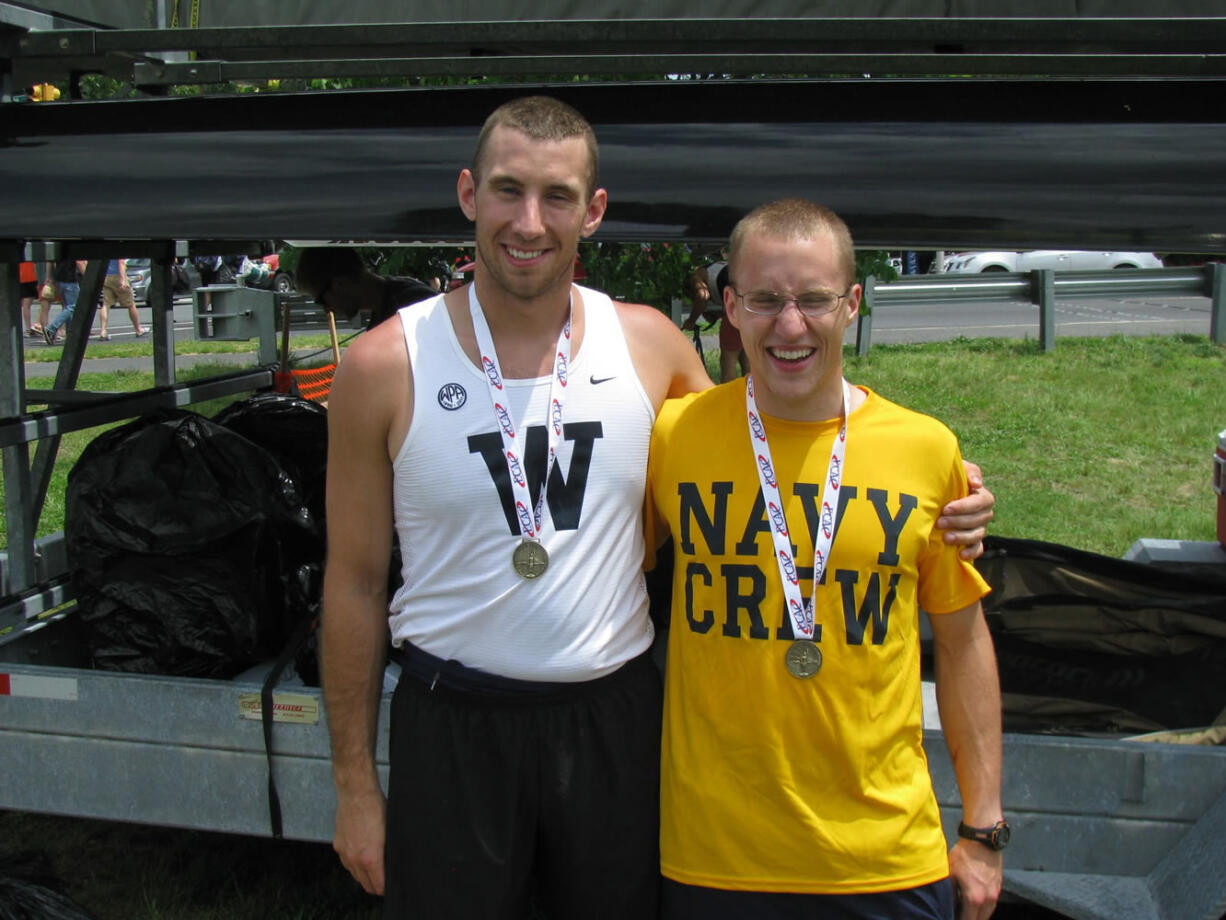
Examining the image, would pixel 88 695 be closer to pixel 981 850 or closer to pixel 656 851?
pixel 656 851

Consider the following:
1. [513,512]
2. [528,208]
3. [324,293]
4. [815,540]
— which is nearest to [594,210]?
[528,208]

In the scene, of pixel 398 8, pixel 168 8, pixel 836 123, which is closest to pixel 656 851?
pixel 836 123

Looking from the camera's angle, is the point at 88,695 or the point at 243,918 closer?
the point at 88,695

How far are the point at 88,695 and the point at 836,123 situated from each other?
2.11 m

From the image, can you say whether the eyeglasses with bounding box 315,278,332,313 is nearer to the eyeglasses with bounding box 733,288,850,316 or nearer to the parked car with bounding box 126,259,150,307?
the eyeglasses with bounding box 733,288,850,316

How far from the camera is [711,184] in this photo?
234 cm

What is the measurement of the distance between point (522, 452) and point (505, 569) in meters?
0.19

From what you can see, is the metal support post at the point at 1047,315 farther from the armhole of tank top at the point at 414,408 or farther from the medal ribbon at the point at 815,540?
the armhole of tank top at the point at 414,408

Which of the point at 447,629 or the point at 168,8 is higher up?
the point at 168,8

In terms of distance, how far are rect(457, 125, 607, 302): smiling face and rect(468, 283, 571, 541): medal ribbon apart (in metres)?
0.10

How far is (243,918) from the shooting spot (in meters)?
3.32

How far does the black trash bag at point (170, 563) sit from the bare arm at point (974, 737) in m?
1.91

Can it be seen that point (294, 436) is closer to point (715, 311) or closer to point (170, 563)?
point (170, 563)

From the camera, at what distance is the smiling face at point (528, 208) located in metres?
1.85
